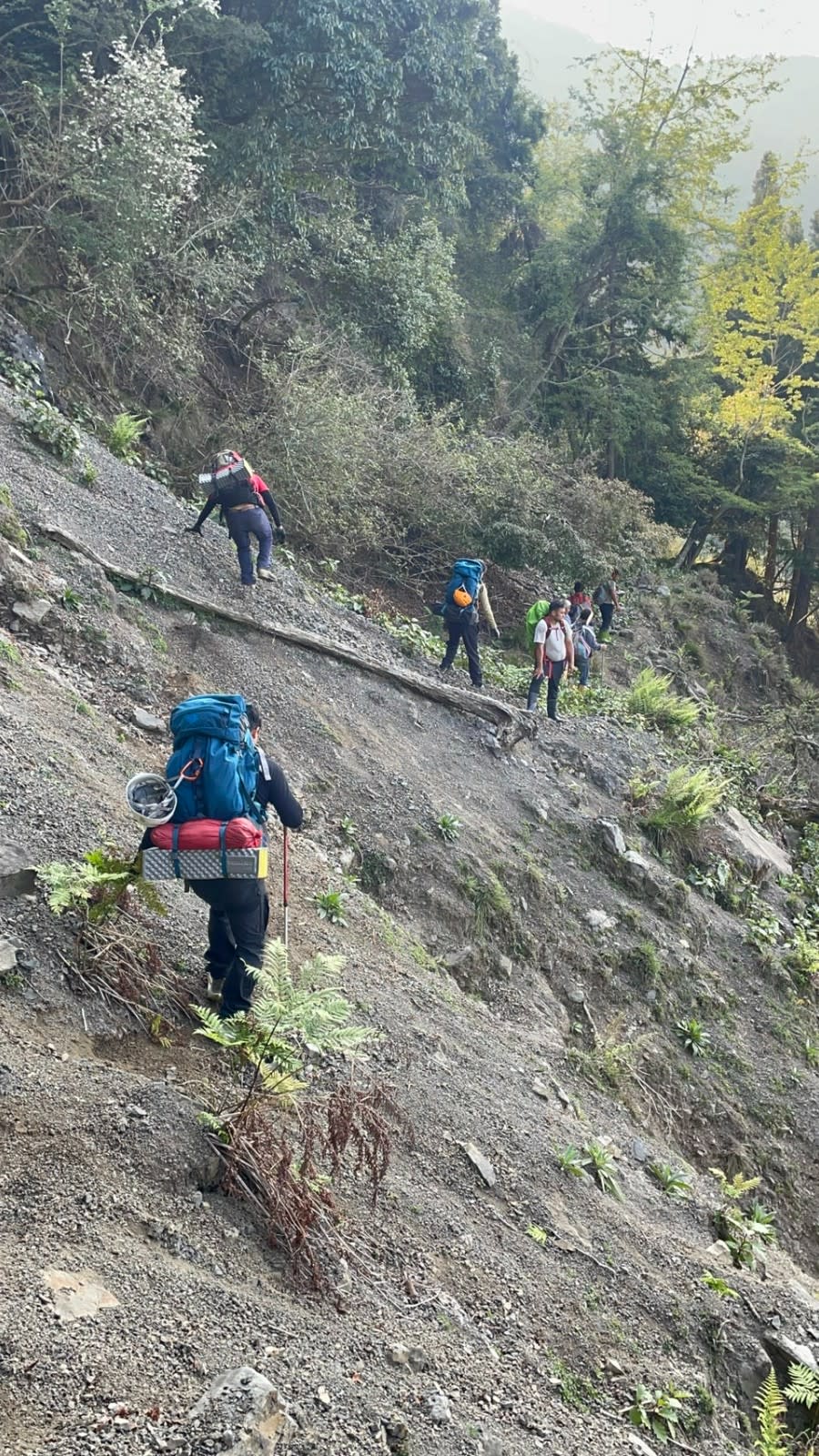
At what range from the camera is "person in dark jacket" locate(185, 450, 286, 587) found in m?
10.1

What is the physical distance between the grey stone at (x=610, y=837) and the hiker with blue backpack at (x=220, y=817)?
264 inches

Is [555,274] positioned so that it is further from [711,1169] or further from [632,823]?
[711,1169]

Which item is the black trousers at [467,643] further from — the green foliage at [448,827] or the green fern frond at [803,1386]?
the green fern frond at [803,1386]

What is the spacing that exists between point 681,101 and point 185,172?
17466mm

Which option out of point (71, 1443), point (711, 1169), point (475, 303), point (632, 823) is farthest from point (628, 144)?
point (71, 1443)

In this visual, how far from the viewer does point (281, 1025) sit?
385 cm

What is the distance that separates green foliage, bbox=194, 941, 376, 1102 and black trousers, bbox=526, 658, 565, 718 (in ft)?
→ 28.6

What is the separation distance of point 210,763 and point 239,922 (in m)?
0.80

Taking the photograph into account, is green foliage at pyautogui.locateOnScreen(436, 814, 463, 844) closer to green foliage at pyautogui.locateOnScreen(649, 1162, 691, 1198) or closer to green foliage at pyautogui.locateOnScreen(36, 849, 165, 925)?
green foliage at pyautogui.locateOnScreen(649, 1162, 691, 1198)

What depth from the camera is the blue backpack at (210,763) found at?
4453mm

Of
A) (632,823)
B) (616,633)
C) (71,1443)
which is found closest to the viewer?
(71,1443)

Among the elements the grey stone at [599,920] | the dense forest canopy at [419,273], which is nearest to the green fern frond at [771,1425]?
the grey stone at [599,920]

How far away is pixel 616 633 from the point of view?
1950cm

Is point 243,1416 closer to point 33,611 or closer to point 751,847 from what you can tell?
point 33,611
